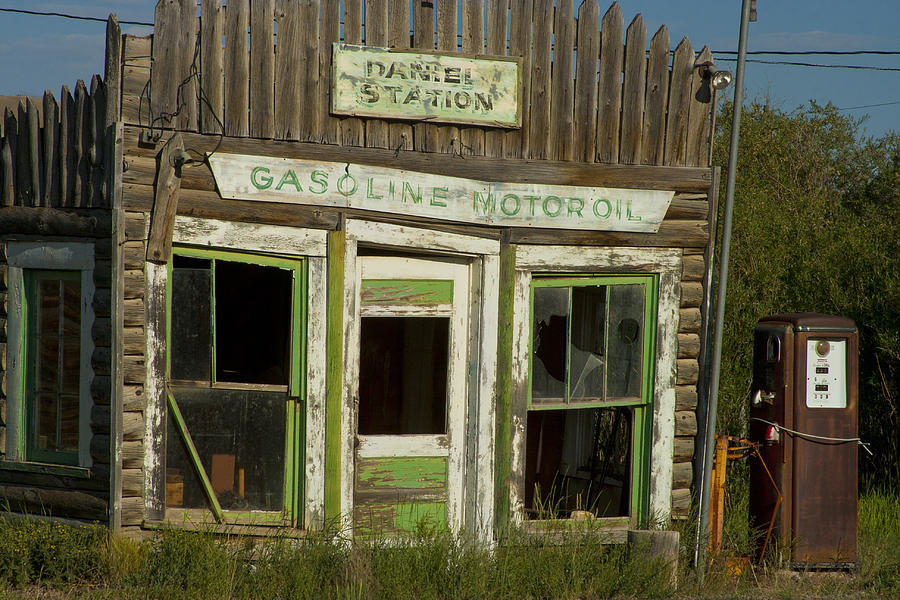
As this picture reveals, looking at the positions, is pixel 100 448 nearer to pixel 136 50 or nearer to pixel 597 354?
pixel 136 50

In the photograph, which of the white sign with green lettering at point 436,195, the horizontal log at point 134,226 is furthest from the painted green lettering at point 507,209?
the horizontal log at point 134,226

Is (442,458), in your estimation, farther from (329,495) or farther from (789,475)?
(789,475)

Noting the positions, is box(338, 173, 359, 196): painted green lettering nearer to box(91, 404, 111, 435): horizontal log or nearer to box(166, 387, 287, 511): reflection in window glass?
box(166, 387, 287, 511): reflection in window glass

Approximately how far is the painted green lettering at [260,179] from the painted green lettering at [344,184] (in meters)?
0.47

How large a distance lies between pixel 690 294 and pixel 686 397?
2.62 feet

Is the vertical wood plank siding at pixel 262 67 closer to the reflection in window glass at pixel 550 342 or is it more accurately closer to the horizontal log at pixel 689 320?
the reflection in window glass at pixel 550 342

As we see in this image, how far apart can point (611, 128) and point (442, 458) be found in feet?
9.08

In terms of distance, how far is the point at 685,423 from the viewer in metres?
7.18

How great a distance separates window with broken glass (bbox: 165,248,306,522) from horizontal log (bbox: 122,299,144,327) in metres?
0.20

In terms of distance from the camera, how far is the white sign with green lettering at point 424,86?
20.8ft

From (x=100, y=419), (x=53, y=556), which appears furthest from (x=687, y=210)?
(x=53, y=556)

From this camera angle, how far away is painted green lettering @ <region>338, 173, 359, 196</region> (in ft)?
20.7

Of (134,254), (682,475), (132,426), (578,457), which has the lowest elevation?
(578,457)

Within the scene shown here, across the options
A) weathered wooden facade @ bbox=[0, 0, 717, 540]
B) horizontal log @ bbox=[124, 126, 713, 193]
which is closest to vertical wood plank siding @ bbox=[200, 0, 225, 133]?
weathered wooden facade @ bbox=[0, 0, 717, 540]
